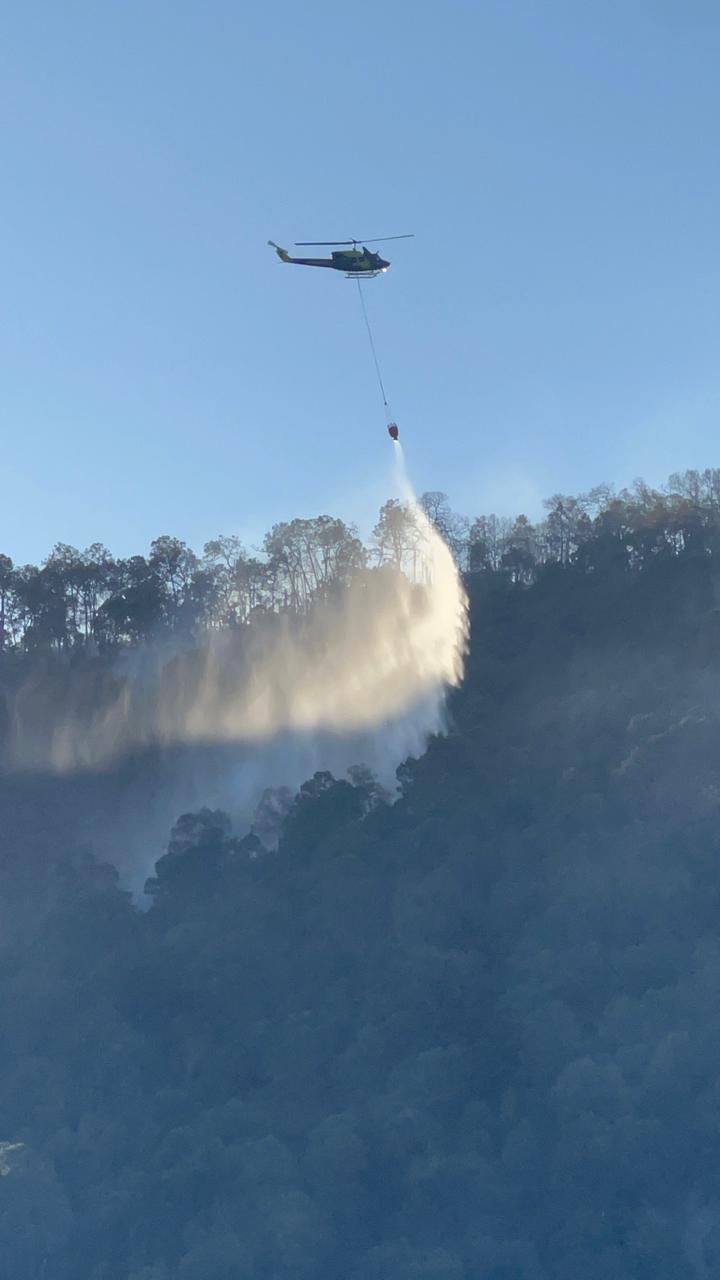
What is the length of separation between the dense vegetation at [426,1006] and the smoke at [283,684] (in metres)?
A: 4.17

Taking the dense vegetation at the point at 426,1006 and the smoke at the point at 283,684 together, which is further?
the smoke at the point at 283,684

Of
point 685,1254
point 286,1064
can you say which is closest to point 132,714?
point 286,1064

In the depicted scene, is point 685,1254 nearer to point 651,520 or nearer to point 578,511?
point 651,520

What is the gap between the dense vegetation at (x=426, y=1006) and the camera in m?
46.8

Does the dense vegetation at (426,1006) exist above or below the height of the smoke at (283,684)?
below

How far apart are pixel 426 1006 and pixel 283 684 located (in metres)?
30.0

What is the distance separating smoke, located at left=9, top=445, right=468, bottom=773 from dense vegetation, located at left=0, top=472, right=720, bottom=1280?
417 centimetres

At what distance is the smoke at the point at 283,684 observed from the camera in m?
79.1

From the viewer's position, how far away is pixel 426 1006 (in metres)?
55.4

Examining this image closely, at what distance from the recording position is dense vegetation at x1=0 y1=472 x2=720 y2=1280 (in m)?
46.8

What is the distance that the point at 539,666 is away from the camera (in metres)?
75.2

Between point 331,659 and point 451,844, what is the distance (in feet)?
74.5

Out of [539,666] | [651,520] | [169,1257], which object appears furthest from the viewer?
[651,520]

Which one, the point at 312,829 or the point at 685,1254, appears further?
the point at 312,829
